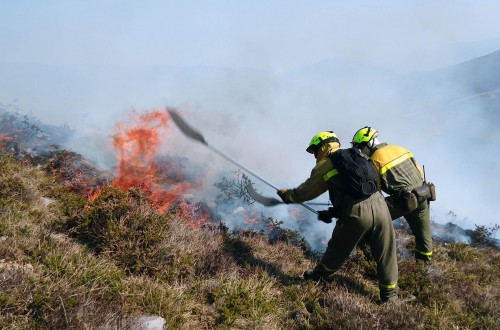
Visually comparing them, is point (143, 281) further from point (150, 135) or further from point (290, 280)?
point (150, 135)

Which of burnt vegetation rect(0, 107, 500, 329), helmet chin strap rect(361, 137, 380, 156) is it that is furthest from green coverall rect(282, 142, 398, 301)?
helmet chin strap rect(361, 137, 380, 156)

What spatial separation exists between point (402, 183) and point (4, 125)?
8.86 m

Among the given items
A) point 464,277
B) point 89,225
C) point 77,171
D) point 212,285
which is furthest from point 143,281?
point 464,277

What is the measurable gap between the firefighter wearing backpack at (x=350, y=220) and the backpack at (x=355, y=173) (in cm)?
6

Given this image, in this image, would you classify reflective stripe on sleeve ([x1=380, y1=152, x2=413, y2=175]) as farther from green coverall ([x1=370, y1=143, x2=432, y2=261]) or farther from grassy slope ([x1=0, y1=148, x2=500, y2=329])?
grassy slope ([x1=0, y1=148, x2=500, y2=329])

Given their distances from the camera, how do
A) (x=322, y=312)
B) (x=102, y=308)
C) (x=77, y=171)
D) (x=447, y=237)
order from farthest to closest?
1. (x=447, y=237)
2. (x=77, y=171)
3. (x=322, y=312)
4. (x=102, y=308)

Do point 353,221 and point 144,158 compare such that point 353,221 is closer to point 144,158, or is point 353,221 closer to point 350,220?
point 350,220

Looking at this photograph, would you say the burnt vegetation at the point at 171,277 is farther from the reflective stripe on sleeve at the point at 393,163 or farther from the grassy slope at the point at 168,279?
the reflective stripe on sleeve at the point at 393,163

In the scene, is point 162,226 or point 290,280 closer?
point 162,226

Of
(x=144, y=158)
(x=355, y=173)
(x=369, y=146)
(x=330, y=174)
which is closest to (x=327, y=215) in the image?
(x=330, y=174)

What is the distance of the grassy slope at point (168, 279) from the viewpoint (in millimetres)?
2711

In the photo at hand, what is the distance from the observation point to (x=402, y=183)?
496cm

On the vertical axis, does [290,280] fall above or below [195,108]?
below

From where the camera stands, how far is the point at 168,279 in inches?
144
